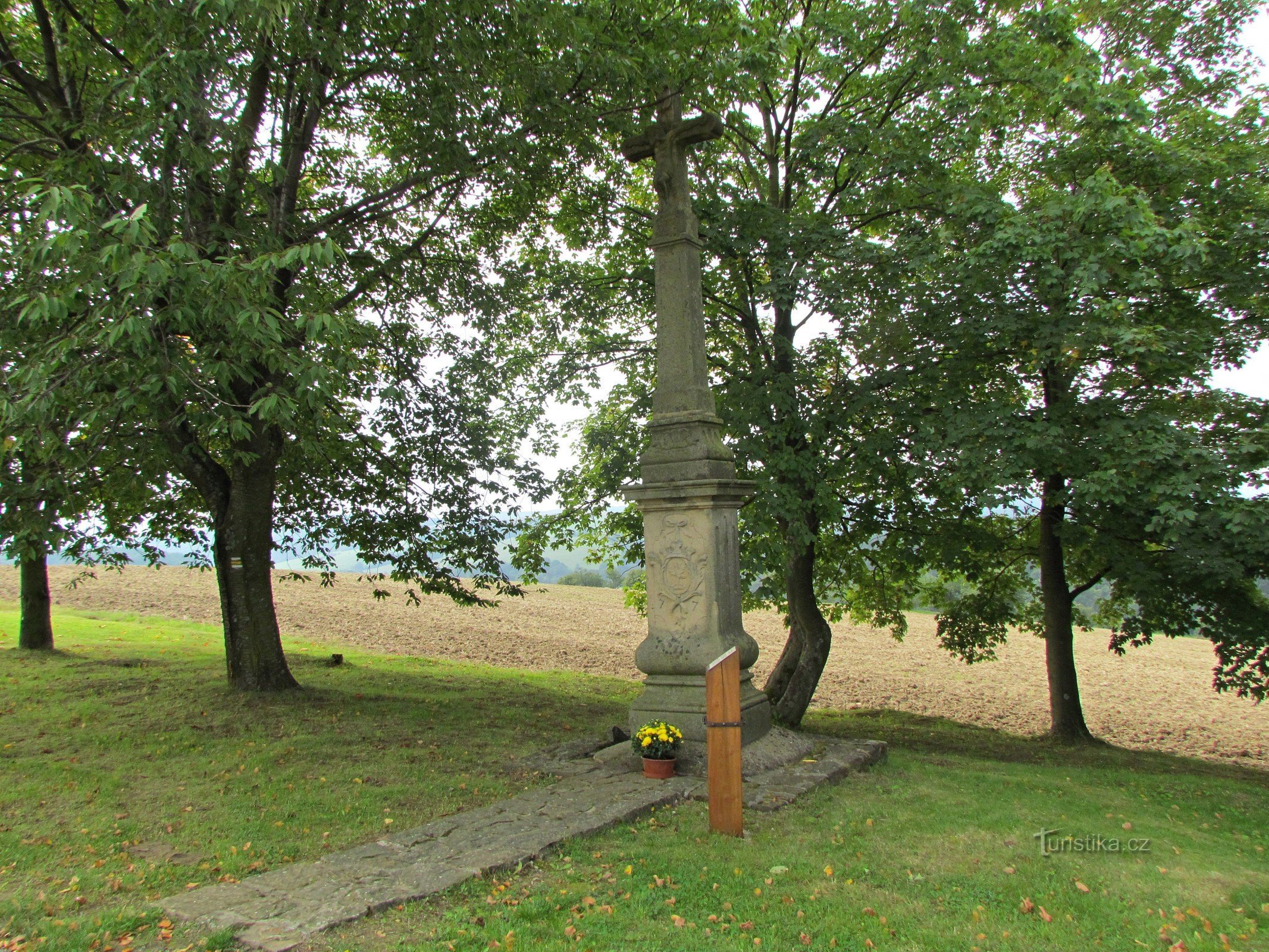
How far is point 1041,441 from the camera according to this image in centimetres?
821

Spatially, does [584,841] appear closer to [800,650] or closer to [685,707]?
[685,707]

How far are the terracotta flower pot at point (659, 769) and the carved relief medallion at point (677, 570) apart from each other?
46.3 inches

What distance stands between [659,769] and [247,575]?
560 cm

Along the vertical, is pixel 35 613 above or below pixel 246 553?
below

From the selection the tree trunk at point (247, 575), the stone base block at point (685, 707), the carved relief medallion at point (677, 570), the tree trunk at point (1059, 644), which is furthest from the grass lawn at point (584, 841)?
the tree trunk at point (1059, 644)

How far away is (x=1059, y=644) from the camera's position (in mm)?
12602

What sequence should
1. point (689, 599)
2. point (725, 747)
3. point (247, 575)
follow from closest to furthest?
point (725, 747) → point (689, 599) → point (247, 575)

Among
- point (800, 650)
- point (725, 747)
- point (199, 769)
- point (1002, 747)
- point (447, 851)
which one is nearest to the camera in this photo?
point (447, 851)

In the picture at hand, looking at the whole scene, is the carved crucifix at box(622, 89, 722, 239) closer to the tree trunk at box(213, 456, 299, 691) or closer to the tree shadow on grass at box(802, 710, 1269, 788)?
the tree trunk at box(213, 456, 299, 691)

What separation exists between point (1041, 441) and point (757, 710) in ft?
12.6

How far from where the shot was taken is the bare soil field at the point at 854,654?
15.3 meters

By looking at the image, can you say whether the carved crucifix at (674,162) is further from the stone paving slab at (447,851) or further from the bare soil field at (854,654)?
the bare soil field at (854,654)

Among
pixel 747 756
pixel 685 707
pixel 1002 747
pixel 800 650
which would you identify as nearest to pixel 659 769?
pixel 685 707

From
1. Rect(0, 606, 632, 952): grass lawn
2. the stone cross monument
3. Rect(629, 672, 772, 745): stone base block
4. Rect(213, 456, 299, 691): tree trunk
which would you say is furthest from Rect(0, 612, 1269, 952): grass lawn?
the stone cross monument
